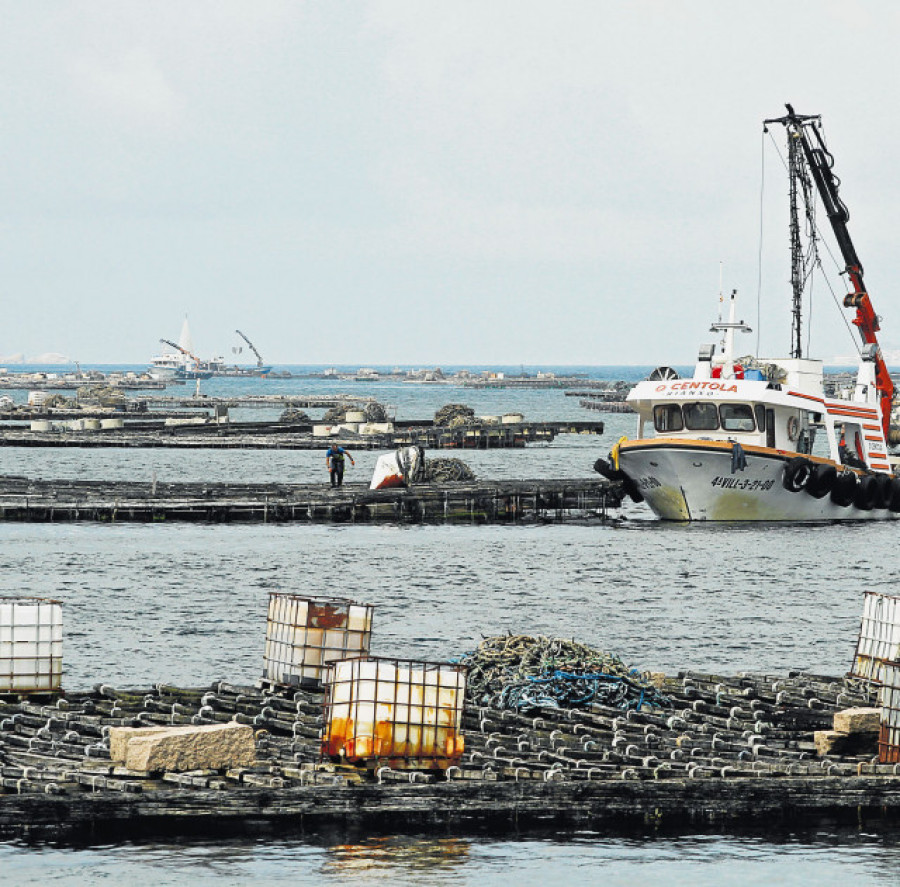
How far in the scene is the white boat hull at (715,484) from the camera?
49.4 metres

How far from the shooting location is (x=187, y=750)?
1631cm

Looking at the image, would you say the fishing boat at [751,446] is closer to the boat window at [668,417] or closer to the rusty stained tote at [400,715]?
the boat window at [668,417]

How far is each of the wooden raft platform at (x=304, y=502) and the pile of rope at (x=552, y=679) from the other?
3178cm

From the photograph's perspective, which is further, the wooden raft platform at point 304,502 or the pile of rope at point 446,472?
the pile of rope at point 446,472

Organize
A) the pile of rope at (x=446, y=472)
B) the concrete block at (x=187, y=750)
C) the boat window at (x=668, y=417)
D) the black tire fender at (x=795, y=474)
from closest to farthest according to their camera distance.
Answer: the concrete block at (x=187, y=750), the boat window at (x=668, y=417), the black tire fender at (x=795, y=474), the pile of rope at (x=446, y=472)

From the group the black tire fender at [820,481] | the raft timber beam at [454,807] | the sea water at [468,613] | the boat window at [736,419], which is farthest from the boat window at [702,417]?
the raft timber beam at [454,807]

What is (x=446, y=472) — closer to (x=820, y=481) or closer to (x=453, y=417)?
(x=820, y=481)

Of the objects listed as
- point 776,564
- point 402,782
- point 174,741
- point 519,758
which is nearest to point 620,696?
point 519,758

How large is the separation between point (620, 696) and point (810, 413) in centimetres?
3200

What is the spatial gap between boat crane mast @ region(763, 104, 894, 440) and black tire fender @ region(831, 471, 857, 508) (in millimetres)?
5117

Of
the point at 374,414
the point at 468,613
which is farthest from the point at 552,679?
the point at 374,414

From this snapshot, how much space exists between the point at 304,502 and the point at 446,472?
9.84 m

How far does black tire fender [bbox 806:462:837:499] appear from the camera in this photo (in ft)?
167

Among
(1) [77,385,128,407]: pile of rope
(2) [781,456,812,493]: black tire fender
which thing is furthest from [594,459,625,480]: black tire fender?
(1) [77,385,128,407]: pile of rope
